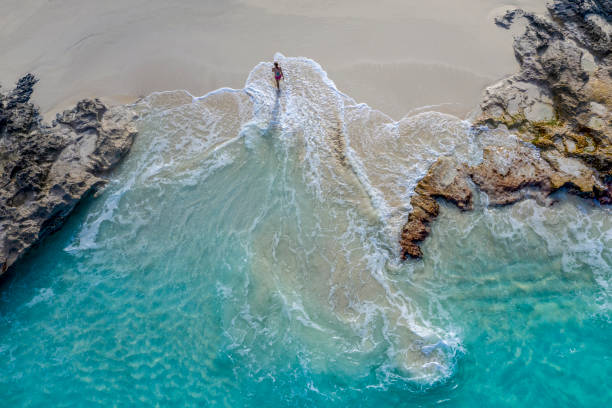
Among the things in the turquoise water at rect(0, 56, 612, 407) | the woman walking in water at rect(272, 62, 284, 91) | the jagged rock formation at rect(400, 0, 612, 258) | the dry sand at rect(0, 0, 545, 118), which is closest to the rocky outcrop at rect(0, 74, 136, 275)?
the turquoise water at rect(0, 56, 612, 407)

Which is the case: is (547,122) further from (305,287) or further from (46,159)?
(46,159)

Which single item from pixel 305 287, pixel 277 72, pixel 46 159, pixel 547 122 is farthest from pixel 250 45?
pixel 547 122

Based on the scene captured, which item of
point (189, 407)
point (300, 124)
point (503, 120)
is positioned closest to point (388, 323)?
point (189, 407)

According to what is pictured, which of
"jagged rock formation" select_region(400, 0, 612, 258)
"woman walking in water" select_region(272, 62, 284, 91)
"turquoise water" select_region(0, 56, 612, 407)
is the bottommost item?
"turquoise water" select_region(0, 56, 612, 407)

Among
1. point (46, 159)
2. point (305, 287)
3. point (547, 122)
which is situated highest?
point (46, 159)

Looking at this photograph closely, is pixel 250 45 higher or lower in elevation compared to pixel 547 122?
higher

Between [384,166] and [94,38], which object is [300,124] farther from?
[94,38]

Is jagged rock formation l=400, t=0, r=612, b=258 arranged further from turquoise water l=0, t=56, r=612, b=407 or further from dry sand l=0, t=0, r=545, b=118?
dry sand l=0, t=0, r=545, b=118
